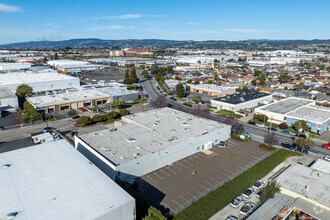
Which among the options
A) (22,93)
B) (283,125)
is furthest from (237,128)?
(22,93)

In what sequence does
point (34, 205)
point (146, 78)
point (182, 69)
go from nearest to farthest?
Result: point (34, 205) → point (146, 78) → point (182, 69)

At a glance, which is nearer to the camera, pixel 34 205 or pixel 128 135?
pixel 34 205


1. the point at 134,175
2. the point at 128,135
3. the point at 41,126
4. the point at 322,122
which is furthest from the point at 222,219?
the point at 41,126

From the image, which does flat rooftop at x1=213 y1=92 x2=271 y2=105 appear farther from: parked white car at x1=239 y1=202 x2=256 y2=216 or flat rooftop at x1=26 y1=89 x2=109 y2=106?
parked white car at x1=239 y1=202 x2=256 y2=216

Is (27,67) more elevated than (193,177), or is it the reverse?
(27,67)

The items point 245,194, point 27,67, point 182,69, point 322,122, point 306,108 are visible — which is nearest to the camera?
point 245,194

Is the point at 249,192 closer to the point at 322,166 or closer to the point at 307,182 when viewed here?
the point at 307,182

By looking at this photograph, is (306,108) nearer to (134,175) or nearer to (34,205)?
(134,175)
